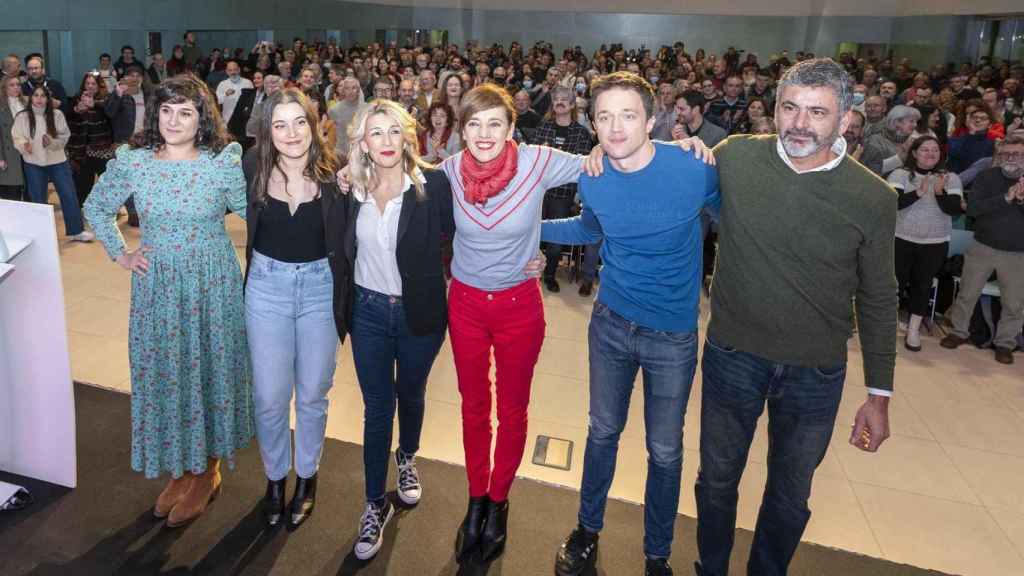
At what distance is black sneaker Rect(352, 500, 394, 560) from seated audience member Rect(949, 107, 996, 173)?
20.0ft

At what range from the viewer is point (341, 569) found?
102 inches

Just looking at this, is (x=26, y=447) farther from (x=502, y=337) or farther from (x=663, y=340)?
(x=663, y=340)

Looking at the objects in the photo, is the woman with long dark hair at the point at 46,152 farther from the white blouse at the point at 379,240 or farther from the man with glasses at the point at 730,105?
the man with glasses at the point at 730,105

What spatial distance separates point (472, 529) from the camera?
105 inches

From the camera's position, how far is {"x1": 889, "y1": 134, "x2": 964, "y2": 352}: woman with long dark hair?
4.93 metres

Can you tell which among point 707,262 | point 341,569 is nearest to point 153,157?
point 341,569

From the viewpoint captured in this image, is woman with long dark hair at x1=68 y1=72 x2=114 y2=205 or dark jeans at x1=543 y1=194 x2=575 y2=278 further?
woman with long dark hair at x1=68 y1=72 x2=114 y2=205

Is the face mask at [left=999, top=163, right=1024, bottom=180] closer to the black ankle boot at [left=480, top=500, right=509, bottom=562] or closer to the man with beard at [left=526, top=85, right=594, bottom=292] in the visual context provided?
the man with beard at [left=526, top=85, right=594, bottom=292]

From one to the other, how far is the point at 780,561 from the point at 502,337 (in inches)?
44.9

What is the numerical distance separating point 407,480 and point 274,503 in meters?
0.50

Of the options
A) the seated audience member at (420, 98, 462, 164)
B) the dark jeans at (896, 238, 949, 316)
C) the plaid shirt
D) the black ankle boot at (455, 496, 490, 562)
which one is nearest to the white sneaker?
the black ankle boot at (455, 496, 490, 562)

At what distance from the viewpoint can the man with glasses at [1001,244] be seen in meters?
4.84

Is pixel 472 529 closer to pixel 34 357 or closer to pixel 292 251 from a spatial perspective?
pixel 292 251

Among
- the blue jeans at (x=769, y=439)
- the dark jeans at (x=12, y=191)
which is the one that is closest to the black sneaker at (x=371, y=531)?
the blue jeans at (x=769, y=439)
